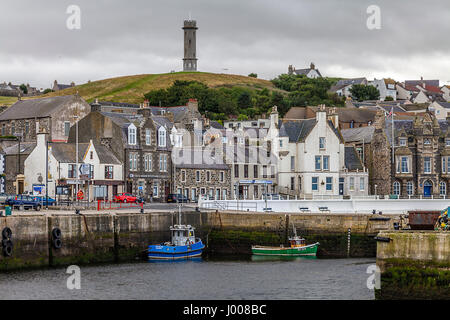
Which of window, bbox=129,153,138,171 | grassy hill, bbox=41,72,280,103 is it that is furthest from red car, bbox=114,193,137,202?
grassy hill, bbox=41,72,280,103

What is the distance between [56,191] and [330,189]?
26.7 meters

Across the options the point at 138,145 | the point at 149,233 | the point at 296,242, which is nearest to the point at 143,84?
the point at 138,145

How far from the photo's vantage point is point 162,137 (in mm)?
76625

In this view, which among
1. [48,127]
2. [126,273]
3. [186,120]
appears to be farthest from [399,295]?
[186,120]

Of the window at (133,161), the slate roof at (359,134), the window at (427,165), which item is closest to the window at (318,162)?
the slate roof at (359,134)

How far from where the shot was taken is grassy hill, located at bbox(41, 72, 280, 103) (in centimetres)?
16212

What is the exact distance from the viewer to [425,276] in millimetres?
34688

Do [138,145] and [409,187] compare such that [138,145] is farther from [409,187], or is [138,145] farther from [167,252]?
[409,187]

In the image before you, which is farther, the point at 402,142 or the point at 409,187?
the point at 409,187

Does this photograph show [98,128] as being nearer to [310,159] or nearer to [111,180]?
[111,180]

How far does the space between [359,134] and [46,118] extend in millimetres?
33317
